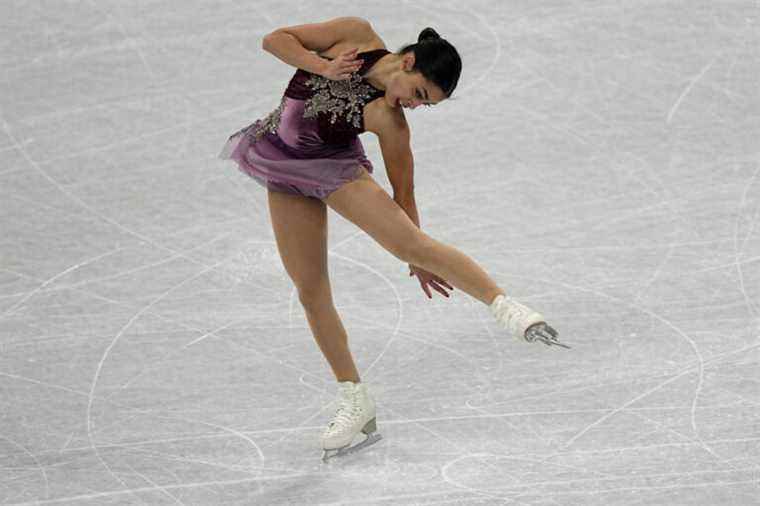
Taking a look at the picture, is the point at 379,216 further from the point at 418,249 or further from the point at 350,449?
the point at 350,449

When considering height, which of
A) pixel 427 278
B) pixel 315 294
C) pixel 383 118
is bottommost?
pixel 315 294

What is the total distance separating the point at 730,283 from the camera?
18.6 ft

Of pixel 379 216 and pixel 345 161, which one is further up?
pixel 345 161

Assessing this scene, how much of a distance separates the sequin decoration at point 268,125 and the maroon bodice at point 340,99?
133 millimetres

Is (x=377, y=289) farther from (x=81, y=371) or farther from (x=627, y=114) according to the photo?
(x=627, y=114)

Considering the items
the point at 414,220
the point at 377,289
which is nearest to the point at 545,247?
the point at 377,289

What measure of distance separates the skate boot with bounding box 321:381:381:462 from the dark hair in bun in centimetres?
108

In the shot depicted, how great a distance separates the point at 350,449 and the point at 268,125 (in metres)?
1.04

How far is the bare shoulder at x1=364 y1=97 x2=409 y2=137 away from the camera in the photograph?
4.36 meters

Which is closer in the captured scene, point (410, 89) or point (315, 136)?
point (410, 89)

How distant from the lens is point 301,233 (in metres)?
4.67

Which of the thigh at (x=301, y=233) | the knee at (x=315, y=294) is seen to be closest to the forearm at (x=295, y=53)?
the thigh at (x=301, y=233)

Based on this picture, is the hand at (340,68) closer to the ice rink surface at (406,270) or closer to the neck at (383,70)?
the neck at (383,70)

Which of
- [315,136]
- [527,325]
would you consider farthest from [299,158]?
[527,325]
